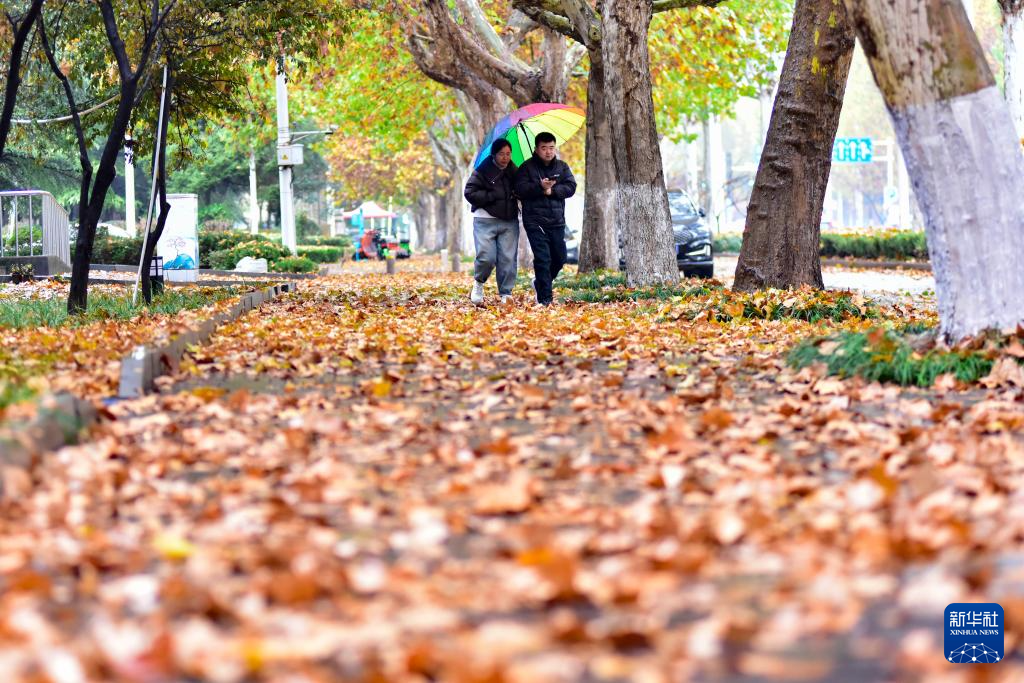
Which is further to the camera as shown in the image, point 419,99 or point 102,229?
point 102,229

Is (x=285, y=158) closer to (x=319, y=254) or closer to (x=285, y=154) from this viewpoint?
(x=285, y=154)

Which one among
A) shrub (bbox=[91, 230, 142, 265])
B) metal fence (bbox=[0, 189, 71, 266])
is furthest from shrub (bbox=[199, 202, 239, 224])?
metal fence (bbox=[0, 189, 71, 266])

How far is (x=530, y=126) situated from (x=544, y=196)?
1769 millimetres

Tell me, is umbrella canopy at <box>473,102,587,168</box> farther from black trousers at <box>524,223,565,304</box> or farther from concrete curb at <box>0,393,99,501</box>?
concrete curb at <box>0,393,99,501</box>

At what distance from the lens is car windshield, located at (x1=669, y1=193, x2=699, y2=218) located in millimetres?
30141

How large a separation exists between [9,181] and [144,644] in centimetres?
5326

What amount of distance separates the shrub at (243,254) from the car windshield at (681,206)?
11.3m

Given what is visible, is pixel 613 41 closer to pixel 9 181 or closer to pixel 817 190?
pixel 817 190

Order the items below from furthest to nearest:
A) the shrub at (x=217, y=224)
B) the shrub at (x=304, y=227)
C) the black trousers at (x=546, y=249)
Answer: the shrub at (x=304, y=227)
the shrub at (x=217, y=224)
the black trousers at (x=546, y=249)

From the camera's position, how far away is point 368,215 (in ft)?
243

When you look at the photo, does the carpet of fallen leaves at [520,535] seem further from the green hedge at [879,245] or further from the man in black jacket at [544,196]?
the green hedge at [879,245]

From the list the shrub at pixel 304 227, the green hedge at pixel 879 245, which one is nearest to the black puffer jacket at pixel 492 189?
the green hedge at pixel 879 245

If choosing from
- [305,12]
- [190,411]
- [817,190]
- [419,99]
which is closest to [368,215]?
[419,99]

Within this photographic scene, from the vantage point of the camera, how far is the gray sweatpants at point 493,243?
1670 centimetres
